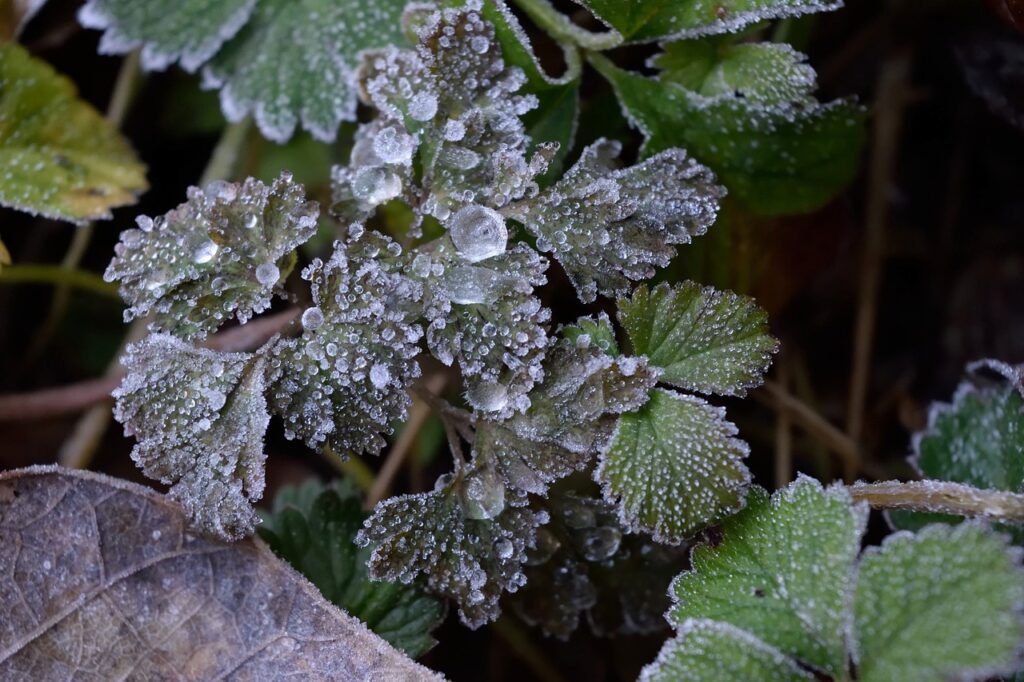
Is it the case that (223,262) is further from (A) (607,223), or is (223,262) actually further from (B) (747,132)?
(B) (747,132)

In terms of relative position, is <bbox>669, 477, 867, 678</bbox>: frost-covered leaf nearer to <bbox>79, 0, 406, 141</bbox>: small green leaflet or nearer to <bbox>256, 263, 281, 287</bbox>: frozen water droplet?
<bbox>256, 263, 281, 287</bbox>: frozen water droplet

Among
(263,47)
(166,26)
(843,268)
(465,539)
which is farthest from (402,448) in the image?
(843,268)

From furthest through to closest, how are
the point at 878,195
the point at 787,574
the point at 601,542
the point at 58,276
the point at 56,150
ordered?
1. the point at 878,195
2. the point at 58,276
3. the point at 56,150
4. the point at 601,542
5. the point at 787,574

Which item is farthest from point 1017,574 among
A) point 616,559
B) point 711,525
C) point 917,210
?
point 917,210

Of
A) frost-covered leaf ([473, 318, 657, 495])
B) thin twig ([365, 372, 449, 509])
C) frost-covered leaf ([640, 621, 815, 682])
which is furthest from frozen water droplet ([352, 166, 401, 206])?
frost-covered leaf ([640, 621, 815, 682])

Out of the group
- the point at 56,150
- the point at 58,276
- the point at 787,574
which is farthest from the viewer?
the point at 58,276

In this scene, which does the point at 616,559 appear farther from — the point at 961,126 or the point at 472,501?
the point at 961,126
